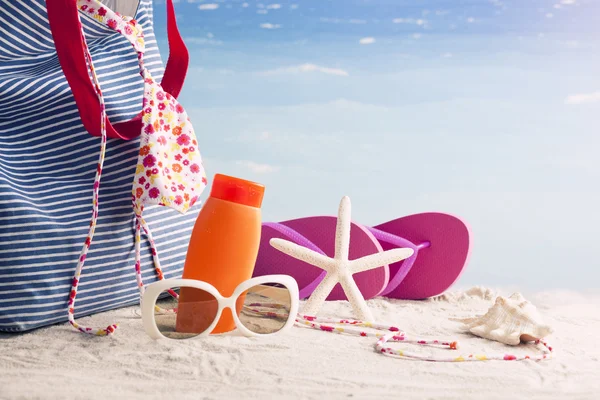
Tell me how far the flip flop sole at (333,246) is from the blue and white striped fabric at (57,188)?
33cm

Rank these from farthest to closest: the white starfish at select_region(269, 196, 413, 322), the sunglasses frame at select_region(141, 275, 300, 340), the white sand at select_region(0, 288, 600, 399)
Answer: the white starfish at select_region(269, 196, 413, 322) < the sunglasses frame at select_region(141, 275, 300, 340) < the white sand at select_region(0, 288, 600, 399)

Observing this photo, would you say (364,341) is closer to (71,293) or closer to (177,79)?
(71,293)

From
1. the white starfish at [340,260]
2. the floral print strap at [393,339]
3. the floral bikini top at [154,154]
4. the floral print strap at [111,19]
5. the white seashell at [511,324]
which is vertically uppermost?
the floral print strap at [111,19]

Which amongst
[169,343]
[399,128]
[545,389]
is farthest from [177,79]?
[399,128]

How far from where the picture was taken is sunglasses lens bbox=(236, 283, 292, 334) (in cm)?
112

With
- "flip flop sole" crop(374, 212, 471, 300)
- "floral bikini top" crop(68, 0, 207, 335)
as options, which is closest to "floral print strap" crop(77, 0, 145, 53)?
"floral bikini top" crop(68, 0, 207, 335)

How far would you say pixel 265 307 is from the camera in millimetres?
1150

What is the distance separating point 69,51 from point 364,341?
76 cm

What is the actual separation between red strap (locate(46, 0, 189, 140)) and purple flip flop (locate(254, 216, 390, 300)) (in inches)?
18.1

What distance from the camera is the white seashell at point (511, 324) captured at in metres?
1.25

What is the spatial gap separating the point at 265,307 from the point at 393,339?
0.85 ft

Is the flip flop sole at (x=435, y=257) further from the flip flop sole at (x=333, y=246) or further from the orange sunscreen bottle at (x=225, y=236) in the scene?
the orange sunscreen bottle at (x=225, y=236)

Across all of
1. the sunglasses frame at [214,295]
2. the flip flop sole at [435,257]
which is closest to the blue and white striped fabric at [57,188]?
the sunglasses frame at [214,295]

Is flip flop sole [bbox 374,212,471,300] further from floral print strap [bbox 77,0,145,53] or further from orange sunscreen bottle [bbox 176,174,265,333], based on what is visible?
floral print strap [bbox 77,0,145,53]
